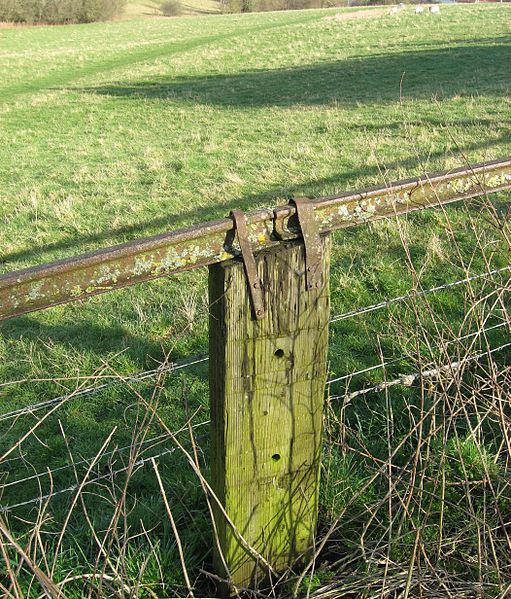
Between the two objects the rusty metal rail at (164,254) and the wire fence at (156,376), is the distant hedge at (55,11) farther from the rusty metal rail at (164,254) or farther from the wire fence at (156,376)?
the rusty metal rail at (164,254)

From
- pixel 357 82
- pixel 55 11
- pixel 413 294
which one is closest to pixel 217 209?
pixel 413 294

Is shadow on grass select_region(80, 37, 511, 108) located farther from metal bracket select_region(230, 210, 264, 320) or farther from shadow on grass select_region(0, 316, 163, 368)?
metal bracket select_region(230, 210, 264, 320)

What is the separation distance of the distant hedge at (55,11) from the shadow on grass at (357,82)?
161 ft

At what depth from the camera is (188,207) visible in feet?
28.2

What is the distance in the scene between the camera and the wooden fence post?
196 cm

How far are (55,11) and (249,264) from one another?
73.1 metres

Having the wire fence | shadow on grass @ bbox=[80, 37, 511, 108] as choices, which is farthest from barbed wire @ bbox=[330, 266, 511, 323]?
shadow on grass @ bbox=[80, 37, 511, 108]

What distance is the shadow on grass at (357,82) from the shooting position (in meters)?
16.3

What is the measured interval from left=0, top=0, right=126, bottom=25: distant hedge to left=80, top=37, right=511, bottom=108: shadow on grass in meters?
49.2

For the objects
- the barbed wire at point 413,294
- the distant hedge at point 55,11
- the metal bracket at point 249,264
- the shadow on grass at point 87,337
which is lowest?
the shadow on grass at point 87,337

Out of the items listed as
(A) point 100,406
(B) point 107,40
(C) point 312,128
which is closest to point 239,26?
(B) point 107,40

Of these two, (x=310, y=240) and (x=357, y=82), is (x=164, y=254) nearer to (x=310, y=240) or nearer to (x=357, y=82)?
(x=310, y=240)

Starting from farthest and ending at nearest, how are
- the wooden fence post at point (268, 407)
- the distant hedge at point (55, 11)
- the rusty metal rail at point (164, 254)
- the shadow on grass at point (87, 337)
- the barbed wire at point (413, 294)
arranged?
the distant hedge at point (55, 11) < the shadow on grass at point (87, 337) < the barbed wire at point (413, 294) < the wooden fence post at point (268, 407) < the rusty metal rail at point (164, 254)

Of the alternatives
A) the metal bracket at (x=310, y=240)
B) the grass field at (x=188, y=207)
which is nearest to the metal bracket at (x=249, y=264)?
the metal bracket at (x=310, y=240)
